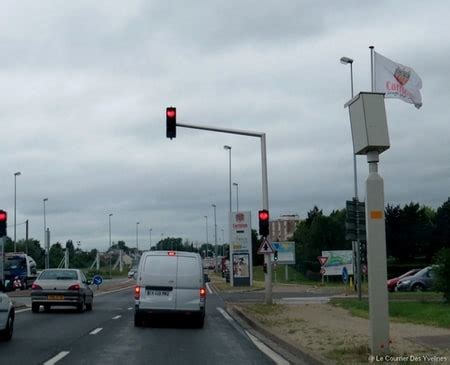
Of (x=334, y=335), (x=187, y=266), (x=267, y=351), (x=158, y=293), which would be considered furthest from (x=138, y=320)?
(x=334, y=335)

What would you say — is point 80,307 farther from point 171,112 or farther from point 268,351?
point 268,351

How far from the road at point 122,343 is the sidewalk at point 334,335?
754mm

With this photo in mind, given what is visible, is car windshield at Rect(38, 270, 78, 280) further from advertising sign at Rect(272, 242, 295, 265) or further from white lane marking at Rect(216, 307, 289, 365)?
advertising sign at Rect(272, 242, 295, 265)

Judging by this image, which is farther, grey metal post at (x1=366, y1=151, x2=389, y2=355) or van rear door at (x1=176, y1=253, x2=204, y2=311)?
van rear door at (x1=176, y1=253, x2=204, y2=311)

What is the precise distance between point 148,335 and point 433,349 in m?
7.84

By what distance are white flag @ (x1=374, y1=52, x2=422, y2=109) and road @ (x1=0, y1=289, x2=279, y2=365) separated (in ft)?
29.5

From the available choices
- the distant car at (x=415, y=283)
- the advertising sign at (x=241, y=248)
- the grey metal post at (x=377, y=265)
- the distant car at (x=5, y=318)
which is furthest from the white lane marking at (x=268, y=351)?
the advertising sign at (x=241, y=248)

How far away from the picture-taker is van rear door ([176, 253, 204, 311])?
20.7 meters

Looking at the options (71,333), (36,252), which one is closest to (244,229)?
(71,333)

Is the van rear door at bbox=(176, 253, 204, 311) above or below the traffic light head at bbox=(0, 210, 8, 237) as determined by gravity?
below

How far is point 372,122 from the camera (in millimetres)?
11969

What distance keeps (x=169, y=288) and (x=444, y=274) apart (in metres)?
8.33

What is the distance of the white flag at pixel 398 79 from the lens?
2405cm

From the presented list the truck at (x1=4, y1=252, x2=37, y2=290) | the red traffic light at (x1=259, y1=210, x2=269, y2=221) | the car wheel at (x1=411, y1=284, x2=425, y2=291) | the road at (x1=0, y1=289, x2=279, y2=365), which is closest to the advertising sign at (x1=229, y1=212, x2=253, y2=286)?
the truck at (x1=4, y1=252, x2=37, y2=290)
